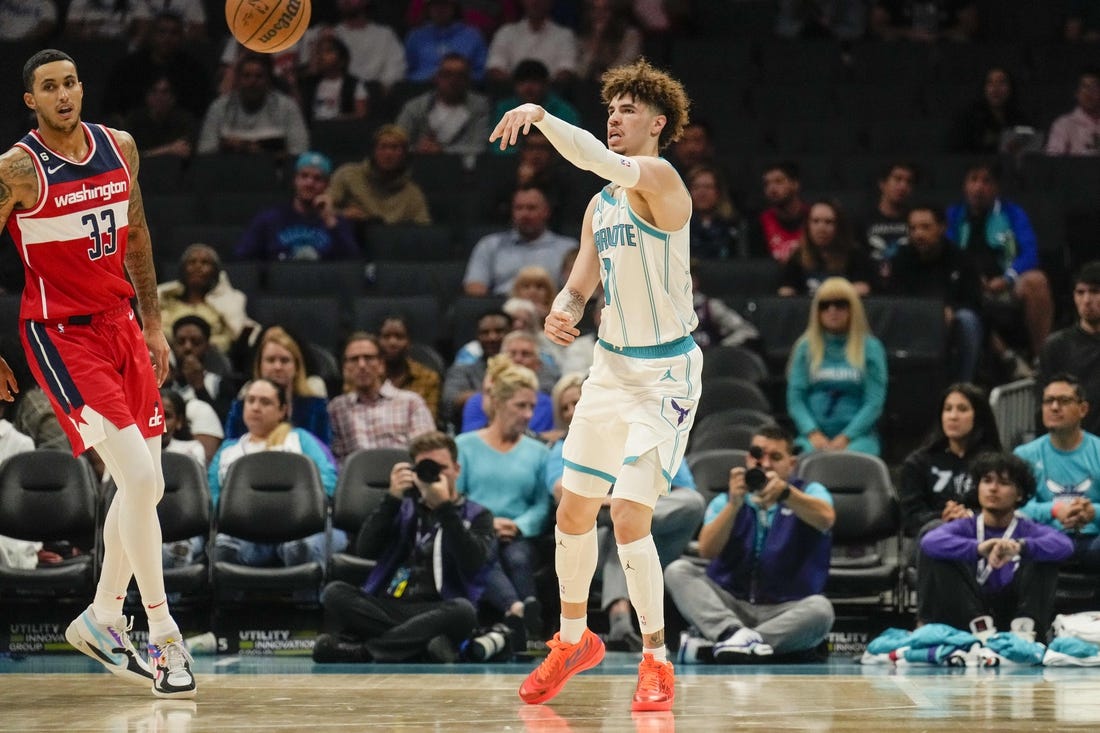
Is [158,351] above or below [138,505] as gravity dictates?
above

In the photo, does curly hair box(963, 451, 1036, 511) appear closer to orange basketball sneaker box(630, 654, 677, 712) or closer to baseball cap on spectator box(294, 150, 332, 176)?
orange basketball sneaker box(630, 654, 677, 712)

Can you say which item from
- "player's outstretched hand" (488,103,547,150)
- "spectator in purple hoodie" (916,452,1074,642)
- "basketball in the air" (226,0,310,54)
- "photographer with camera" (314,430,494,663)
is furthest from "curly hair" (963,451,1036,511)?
"basketball in the air" (226,0,310,54)

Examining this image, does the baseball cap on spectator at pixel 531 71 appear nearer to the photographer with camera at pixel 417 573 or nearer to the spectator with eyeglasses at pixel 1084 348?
the spectator with eyeglasses at pixel 1084 348

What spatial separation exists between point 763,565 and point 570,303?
2931 millimetres

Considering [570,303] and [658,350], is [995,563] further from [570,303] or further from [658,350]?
[570,303]

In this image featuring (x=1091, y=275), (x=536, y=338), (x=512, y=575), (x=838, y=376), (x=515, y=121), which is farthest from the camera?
(x=536, y=338)

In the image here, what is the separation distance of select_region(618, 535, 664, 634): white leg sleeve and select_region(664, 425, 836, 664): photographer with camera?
218cm

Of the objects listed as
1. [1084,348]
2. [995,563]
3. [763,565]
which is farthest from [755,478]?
[1084,348]

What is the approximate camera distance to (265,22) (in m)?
7.45

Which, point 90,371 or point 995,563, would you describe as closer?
point 90,371

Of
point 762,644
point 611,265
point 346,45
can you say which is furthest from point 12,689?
point 346,45

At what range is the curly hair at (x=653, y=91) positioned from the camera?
645 cm

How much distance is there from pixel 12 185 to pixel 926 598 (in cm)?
508

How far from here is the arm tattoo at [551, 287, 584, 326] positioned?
6.47m
